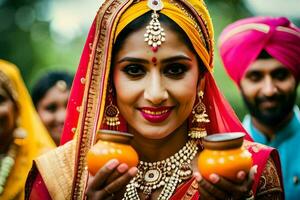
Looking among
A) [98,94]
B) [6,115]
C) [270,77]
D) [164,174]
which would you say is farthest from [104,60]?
[270,77]

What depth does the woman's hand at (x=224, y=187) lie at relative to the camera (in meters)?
3.39

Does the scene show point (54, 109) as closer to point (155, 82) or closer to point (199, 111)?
point (199, 111)

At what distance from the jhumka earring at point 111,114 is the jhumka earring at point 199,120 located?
1.54 feet

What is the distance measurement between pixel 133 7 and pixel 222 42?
3.32m

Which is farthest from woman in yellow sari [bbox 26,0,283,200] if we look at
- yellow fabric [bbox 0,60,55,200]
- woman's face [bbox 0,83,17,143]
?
woman's face [bbox 0,83,17,143]

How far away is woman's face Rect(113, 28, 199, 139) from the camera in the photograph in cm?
385

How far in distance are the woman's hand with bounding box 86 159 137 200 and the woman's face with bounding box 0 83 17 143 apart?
2243 mm

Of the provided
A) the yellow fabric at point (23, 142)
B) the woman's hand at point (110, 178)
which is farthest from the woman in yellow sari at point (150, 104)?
the yellow fabric at point (23, 142)

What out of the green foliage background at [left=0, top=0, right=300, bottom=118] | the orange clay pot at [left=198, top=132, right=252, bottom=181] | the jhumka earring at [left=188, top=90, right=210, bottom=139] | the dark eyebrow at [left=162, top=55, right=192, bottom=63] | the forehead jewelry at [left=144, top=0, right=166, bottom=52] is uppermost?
the green foliage background at [left=0, top=0, right=300, bottom=118]

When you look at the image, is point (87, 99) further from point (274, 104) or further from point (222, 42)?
point (222, 42)

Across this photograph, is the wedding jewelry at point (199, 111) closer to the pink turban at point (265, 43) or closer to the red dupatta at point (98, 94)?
the red dupatta at point (98, 94)

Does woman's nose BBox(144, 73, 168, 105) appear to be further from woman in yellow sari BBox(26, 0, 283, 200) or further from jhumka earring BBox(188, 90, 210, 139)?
jhumka earring BBox(188, 90, 210, 139)

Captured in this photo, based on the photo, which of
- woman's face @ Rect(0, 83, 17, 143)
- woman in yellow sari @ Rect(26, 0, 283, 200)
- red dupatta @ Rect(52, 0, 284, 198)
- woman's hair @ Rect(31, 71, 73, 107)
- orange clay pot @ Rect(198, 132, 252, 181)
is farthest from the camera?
woman's hair @ Rect(31, 71, 73, 107)

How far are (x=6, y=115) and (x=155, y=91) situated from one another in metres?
2.22
